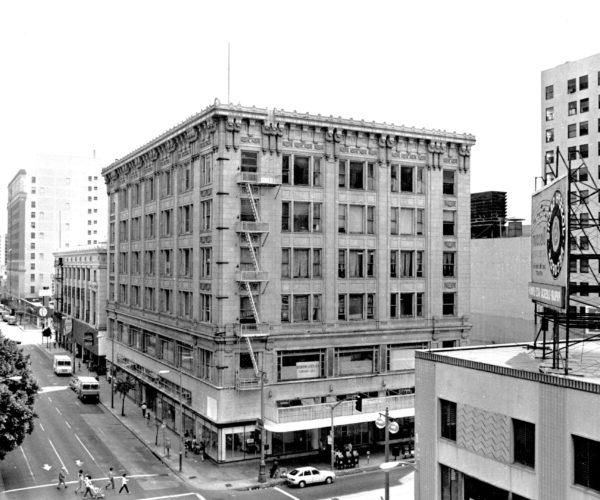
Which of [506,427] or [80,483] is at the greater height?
[506,427]

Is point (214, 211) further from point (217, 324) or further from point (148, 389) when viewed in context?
point (148, 389)

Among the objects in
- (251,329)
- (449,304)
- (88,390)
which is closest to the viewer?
(251,329)

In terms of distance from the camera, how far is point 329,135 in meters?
56.7

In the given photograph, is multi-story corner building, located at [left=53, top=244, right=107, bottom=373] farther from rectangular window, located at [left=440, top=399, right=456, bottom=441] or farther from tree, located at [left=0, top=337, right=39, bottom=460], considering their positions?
rectangular window, located at [left=440, top=399, right=456, bottom=441]

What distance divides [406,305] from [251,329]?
15.2 meters

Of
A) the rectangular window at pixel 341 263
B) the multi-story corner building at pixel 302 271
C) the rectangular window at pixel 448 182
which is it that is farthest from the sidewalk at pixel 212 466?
the rectangular window at pixel 448 182

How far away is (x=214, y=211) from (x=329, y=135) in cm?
1177

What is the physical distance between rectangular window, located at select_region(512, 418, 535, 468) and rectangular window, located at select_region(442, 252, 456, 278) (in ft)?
121

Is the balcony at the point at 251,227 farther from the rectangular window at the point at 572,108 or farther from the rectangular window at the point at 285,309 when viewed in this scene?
the rectangular window at the point at 572,108

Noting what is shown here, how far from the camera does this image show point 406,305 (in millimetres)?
60125

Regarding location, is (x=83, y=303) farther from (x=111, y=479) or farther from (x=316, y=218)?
(x=111, y=479)

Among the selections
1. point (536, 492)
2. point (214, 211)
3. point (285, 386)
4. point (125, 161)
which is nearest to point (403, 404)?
point (285, 386)

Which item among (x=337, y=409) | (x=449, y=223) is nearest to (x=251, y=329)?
(x=337, y=409)

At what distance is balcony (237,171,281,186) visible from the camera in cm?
5284
